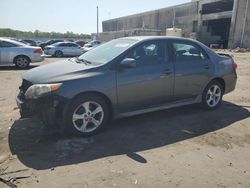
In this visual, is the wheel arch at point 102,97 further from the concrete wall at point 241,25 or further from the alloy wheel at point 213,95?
the concrete wall at point 241,25

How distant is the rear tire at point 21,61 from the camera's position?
13125 mm

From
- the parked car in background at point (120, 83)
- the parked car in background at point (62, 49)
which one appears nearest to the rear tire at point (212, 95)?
the parked car in background at point (120, 83)

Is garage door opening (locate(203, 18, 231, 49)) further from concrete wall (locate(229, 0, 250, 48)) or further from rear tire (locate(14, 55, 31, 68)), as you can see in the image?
rear tire (locate(14, 55, 31, 68))

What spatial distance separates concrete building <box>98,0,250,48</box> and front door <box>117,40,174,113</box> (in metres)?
37.3

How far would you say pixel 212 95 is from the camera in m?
6.22

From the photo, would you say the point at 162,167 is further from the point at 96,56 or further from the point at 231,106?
the point at 231,106

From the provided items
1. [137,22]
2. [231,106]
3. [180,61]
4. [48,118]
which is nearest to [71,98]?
[48,118]

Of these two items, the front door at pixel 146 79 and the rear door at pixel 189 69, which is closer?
the front door at pixel 146 79

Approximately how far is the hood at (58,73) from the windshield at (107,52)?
321 mm

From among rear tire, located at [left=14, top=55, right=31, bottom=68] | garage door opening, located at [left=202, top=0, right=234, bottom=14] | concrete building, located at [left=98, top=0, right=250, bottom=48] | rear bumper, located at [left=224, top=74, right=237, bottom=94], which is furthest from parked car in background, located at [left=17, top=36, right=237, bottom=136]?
garage door opening, located at [left=202, top=0, right=234, bottom=14]

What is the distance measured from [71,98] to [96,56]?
52.1 inches

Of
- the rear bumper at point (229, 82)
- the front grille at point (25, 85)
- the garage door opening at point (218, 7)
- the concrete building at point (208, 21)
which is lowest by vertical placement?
the rear bumper at point (229, 82)

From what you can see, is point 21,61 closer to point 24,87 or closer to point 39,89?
point 24,87

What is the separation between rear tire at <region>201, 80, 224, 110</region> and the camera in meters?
6.09
